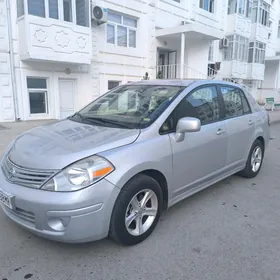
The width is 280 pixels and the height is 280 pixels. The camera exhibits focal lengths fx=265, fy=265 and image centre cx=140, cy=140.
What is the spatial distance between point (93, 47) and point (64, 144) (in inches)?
404

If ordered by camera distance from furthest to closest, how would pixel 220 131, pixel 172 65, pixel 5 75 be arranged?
pixel 172 65 → pixel 5 75 → pixel 220 131

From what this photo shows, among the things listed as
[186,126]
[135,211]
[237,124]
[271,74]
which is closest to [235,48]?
[271,74]

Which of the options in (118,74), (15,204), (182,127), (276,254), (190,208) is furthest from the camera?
(118,74)

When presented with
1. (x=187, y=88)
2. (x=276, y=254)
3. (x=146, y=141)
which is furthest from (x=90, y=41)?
(x=276, y=254)

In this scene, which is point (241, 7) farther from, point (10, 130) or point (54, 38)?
point (10, 130)

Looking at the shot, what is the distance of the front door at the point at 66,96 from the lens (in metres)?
11.4

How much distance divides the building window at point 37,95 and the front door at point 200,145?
8665 millimetres

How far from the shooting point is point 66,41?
1020 cm

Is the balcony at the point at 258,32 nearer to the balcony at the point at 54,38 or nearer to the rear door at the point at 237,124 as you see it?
the balcony at the point at 54,38

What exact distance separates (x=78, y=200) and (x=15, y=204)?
621 millimetres

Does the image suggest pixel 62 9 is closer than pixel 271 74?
Yes

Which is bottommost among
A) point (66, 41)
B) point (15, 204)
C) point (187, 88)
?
point (15, 204)

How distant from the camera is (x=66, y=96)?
38.2ft

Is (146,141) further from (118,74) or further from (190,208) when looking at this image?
(118,74)
